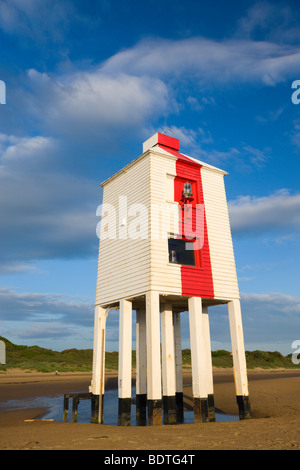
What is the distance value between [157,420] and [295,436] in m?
6.22

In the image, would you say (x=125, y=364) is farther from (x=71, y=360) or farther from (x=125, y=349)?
(x=71, y=360)

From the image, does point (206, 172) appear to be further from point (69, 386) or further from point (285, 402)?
point (69, 386)

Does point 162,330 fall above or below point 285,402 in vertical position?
above

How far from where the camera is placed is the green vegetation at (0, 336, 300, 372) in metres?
52.3

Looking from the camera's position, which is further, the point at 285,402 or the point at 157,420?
the point at 285,402

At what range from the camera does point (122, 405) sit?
1594 cm

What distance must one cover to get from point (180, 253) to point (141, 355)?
6227mm

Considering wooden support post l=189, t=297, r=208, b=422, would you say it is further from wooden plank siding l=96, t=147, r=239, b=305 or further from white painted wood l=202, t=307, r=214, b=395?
white painted wood l=202, t=307, r=214, b=395

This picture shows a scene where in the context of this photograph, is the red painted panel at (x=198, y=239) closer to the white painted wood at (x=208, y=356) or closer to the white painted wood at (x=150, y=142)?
the white painted wood at (x=150, y=142)

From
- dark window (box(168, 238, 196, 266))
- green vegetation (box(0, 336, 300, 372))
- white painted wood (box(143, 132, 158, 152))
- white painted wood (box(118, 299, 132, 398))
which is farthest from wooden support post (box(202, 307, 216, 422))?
green vegetation (box(0, 336, 300, 372))

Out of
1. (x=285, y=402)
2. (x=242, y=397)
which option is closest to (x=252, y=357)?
(x=285, y=402)

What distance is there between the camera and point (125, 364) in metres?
16.5

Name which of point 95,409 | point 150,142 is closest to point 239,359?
point 95,409
